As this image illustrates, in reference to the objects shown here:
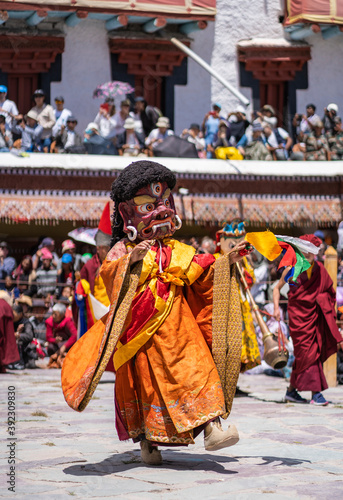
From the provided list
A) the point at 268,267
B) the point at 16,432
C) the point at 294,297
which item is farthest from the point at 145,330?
the point at 268,267

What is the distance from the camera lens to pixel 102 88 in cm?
1642

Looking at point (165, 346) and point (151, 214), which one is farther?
point (151, 214)

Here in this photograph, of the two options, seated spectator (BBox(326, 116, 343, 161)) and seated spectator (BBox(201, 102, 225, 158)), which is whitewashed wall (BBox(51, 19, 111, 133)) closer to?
seated spectator (BBox(201, 102, 225, 158))

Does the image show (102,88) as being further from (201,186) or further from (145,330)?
(145,330)

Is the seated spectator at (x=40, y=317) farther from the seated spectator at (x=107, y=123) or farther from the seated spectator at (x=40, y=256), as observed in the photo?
the seated spectator at (x=107, y=123)

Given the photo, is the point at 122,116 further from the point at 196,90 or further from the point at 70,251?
the point at 196,90

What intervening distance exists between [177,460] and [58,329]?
7205 millimetres

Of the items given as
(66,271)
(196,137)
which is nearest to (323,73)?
(196,137)

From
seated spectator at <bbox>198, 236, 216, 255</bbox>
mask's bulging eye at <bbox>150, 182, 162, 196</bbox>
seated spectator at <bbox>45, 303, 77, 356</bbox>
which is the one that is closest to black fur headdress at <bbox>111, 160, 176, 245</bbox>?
mask's bulging eye at <bbox>150, 182, 162, 196</bbox>

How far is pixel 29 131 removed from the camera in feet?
50.3

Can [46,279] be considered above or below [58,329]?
above

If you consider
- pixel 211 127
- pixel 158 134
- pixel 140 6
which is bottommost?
pixel 158 134

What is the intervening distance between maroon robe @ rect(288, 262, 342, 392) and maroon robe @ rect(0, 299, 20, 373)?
154 inches

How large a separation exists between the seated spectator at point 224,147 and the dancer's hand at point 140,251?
1054 cm
